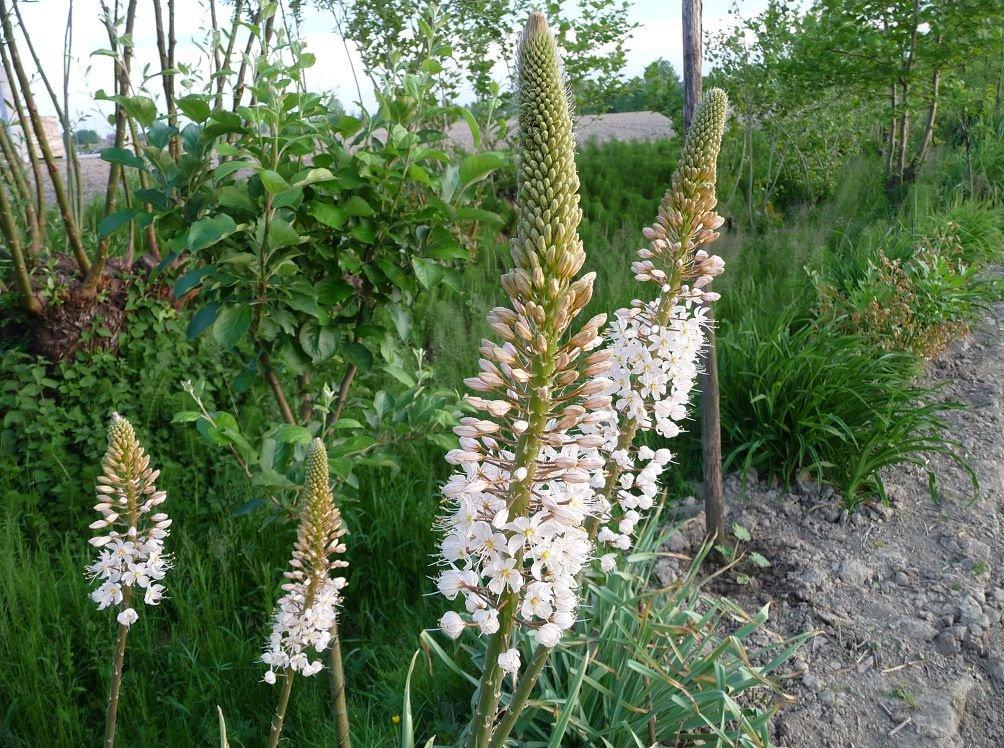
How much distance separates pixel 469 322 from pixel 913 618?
4.10 meters

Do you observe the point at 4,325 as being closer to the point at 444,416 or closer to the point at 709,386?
the point at 444,416

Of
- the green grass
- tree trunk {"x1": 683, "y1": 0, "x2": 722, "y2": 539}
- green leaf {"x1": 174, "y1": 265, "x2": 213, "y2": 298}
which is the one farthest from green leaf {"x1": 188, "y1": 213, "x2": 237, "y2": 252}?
tree trunk {"x1": 683, "y1": 0, "x2": 722, "y2": 539}

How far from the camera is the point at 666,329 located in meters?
2.61

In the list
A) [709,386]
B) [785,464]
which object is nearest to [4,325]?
[709,386]

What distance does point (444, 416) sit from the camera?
3463 mm

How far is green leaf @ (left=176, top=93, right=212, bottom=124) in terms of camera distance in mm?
3137

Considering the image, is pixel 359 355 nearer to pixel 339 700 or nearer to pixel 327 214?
pixel 327 214

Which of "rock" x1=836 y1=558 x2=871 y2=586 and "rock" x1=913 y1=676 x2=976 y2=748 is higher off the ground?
"rock" x1=836 y1=558 x2=871 y2=586

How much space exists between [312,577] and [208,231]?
137cm

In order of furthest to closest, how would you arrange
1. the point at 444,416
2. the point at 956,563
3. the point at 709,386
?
1. the point at 956,563
2. the point at 709,386
3. the point at 444,416

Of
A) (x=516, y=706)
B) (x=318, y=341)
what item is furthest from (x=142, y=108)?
(x=516, y=706)

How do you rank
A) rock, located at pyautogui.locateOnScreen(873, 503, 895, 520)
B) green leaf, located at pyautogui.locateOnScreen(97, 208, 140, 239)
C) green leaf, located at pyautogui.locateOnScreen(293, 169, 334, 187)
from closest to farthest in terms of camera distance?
1. green leaf, located at pyautogui.locateOnScreen(293, 169, 334, 187)
2. green leaf, located at pyautogui.locateOnScreen(97, 208, 140, 239)
3. rock, located at pyautogui.locateOnScreen(873, 503, 895, 520)

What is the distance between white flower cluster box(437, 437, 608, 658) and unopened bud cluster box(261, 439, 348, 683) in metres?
0.63

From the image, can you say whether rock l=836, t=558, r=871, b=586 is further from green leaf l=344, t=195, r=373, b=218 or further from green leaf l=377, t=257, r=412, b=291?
green leaf l=344, t=195, r=373, b=218
